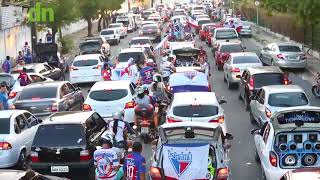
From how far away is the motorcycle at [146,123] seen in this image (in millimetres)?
18719

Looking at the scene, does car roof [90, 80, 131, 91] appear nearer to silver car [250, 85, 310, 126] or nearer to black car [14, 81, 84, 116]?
black car [14, 81, 84, 116]

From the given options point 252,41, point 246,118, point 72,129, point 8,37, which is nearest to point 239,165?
point 72,129

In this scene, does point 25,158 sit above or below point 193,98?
below

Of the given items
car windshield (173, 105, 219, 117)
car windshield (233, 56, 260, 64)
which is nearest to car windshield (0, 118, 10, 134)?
car windshield (173, 105, 219, 117)

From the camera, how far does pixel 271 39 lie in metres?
55.8

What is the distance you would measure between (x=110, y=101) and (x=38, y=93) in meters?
2.57

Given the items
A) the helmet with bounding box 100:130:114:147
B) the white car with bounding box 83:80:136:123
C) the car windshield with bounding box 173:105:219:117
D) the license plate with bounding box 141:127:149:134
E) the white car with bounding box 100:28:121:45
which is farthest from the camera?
the white car with bounding box 100:28:121:45

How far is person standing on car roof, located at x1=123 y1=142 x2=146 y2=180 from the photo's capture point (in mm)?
11891

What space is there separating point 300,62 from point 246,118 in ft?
43.4

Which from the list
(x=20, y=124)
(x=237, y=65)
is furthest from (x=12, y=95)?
(x=237, y=65)

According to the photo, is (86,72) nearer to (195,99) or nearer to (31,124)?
(31,124)

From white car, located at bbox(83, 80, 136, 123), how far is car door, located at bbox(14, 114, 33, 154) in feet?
10.7

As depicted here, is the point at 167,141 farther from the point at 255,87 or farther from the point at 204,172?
the point at 255,87

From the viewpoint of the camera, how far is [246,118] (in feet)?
73.5
